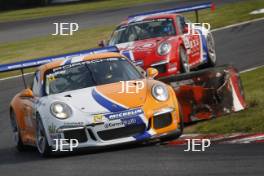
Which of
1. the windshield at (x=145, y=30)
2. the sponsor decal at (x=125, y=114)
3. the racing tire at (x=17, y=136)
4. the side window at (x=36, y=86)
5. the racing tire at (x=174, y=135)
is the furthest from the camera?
the windshield at (x=145, y=30)

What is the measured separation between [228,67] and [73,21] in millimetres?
20986

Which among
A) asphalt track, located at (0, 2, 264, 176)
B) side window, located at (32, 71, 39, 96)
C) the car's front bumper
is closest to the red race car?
side window, located at (32, 71, 39, 96)

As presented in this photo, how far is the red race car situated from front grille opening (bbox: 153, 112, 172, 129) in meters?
5.11

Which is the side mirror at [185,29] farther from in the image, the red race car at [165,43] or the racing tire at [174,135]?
the racing tire at [174,135]

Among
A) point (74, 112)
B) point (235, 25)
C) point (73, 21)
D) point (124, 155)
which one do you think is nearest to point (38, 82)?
point (74, 112)

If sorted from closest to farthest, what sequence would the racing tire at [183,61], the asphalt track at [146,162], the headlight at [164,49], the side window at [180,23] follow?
the asphalt track at [146,162] → the headlight at [164,49] → the racing tire at [183,61] → the side window at [180,23]

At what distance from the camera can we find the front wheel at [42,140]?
33.4ft

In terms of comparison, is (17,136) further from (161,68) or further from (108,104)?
(161,68)

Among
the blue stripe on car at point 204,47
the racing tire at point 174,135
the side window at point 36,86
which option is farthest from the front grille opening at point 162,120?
the blue stripe on car at point 204,47

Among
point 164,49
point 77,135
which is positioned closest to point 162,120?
point 77,135

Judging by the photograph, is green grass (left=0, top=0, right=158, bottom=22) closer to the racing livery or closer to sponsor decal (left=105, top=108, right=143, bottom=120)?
the racing livery

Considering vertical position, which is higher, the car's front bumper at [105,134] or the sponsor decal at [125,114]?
the sponsor decal at [125,114]

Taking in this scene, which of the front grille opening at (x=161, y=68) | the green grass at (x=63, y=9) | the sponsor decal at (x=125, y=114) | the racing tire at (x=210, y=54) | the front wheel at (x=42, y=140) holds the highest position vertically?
the sponsor decal at (x=125, y=114)

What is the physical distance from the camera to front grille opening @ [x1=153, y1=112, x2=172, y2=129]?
1000 centimetres
